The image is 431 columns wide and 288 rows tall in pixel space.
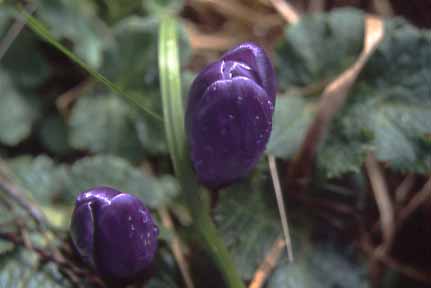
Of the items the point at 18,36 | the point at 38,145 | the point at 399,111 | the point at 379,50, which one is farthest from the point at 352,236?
the point at 18,36

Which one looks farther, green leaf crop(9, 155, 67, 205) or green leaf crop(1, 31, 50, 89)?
green leaf crop(1, 31, 50, 89)

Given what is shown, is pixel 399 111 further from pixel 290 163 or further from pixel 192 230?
pixel 192 230

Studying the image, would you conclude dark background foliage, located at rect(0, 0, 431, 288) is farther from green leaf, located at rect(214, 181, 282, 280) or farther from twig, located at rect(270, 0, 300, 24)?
twig, located at rect(270, 0, 300, 24)

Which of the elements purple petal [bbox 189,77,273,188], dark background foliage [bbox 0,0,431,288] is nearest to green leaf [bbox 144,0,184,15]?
dark background foliage [bbox 0,0,431,288]

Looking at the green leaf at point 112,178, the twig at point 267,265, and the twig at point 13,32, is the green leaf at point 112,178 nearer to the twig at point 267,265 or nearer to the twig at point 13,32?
the twig at point 267,265

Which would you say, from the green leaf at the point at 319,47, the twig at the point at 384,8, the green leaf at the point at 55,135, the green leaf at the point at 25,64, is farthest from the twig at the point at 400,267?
the green leaf at the point at 25,64

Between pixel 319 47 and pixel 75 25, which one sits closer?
pixel 319 47

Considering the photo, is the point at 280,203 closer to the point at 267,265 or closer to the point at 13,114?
the point at 267,265

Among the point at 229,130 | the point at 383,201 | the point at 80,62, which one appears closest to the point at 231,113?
the point at 229,130
